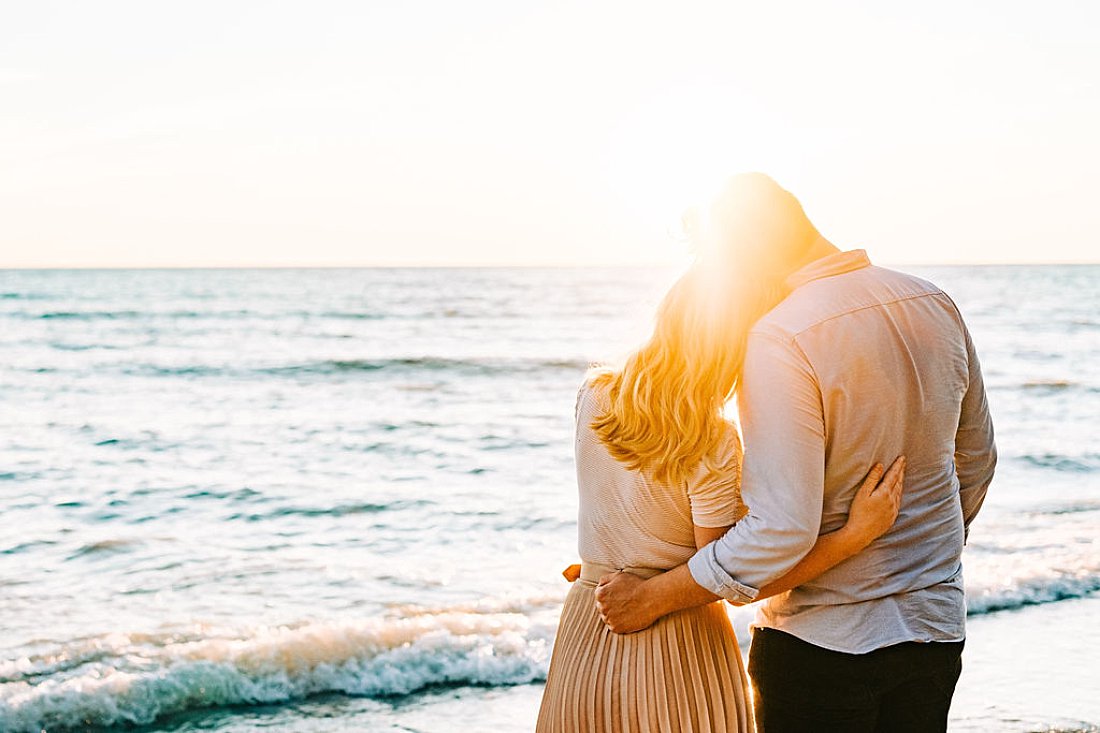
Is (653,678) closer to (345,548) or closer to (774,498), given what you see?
(774,498)

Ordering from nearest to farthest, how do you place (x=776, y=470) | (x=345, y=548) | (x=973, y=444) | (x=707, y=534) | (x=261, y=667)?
(x=776, y=470)
(x=707, y=534)
(x=973, y=444)
(x=261, y=667)
(x=345, y=548)

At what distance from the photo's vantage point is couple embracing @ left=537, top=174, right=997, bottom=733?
1871 mm

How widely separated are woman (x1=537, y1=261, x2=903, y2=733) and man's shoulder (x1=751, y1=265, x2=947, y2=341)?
62 millimetres

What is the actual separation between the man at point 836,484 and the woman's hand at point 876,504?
0.03m

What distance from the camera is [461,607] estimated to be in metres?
6.20

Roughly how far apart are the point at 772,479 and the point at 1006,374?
1877 cm

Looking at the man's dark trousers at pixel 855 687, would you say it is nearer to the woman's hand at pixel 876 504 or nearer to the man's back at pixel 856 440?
the man's back at pixel 856 440

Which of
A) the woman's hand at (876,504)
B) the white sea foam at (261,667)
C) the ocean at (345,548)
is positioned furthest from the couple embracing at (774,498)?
the white sea foam at (261,667)

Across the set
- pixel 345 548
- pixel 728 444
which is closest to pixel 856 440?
pixel 728 444

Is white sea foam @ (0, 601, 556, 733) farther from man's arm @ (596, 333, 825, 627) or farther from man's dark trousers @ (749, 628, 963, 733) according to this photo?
man's arm @ (596, 333, 825, 627)

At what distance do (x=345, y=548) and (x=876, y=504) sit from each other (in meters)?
6.13

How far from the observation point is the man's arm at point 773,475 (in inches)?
73.1

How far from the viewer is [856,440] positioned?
75.0 inches

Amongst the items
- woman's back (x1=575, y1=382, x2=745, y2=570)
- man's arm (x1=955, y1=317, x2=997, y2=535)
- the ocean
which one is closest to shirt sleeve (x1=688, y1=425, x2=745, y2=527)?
woman's back (x1=575, y1=382, x2=745, y2=570)
